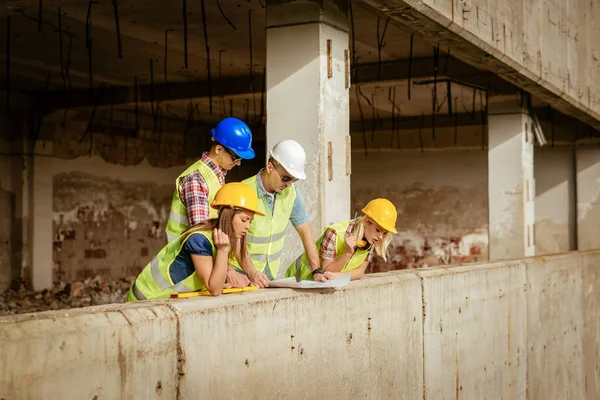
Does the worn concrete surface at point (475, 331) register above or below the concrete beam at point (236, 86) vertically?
below

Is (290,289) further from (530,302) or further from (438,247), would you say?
(438,247)

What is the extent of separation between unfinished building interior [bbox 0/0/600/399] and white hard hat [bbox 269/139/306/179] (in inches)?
40.2

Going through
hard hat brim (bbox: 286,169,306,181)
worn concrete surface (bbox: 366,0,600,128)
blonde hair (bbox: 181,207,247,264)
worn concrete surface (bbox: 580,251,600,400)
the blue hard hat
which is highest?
worn concrete surface (bbox: 366,0,600,128)

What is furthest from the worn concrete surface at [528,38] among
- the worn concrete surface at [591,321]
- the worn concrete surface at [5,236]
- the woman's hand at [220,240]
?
the worn concrete surface at [5,236]

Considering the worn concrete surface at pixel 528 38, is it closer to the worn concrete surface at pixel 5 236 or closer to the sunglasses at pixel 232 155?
the sunglasses at pixel 232 155

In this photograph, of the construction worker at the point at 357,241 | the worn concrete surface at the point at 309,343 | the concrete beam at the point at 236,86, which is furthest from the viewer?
the concrete beam at the point at 236,86

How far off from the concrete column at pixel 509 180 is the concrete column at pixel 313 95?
18.9 feet

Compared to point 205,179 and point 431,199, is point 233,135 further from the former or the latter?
point 431,199

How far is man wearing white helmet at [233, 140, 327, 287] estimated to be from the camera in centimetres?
572

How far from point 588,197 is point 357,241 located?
11.5 m

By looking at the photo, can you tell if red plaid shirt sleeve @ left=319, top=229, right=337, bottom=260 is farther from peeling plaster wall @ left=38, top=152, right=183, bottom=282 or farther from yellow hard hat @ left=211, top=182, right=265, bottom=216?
peeling plaster wall @ left=38, top=152, right=183, bottom=282

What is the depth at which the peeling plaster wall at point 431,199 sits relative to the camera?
60.2ft

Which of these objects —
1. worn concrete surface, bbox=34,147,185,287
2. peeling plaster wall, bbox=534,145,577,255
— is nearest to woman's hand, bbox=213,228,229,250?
worn concrete surface, bbox=34,147,185,287

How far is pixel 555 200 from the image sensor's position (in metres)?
16.8
